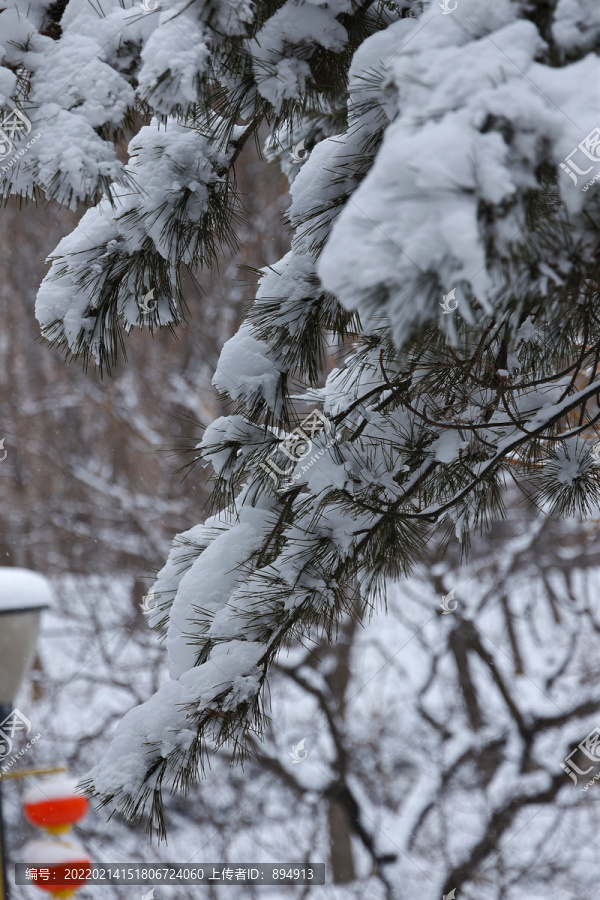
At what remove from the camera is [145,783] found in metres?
1.45

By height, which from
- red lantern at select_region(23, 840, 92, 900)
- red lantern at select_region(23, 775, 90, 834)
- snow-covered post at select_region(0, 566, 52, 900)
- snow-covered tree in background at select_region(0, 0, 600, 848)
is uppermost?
snow-covered tree in background at select_region(0, 0, 600, 848)

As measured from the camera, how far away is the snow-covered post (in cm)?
294

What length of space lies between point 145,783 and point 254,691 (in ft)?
0.93

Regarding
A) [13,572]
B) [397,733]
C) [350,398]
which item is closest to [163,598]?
[350,398]

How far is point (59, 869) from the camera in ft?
11.5

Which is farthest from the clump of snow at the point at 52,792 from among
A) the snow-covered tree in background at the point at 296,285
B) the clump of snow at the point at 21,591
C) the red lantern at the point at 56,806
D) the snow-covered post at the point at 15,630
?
the snow-covered tree in background at the point at 296,285

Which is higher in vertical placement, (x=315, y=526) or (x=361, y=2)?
(x=361, y=2)

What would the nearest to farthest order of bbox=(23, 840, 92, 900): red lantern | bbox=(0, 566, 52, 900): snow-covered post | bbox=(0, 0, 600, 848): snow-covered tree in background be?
bbox=(0, 0, 600, 848): snow-covered tree in background
bbox=(0, 566, 52, 900): snow-covered post
bbox=(23, 840, 92, 900): red lantern

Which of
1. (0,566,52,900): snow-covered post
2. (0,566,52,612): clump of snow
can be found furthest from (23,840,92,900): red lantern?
(0,566,52,612): clump of snow

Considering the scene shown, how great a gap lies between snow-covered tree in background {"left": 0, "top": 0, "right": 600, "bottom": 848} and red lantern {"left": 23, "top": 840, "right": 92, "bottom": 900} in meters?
2.30

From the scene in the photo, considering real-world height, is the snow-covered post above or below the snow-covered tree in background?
below

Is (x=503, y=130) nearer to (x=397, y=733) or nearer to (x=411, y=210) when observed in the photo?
(x=411, y=210)

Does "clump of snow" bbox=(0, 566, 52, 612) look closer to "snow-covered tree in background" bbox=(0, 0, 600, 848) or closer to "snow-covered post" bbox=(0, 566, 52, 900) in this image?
"snow-covered post" bbox=(0, 566, 52, 900)

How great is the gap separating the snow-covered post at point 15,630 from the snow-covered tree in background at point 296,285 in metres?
1.33
